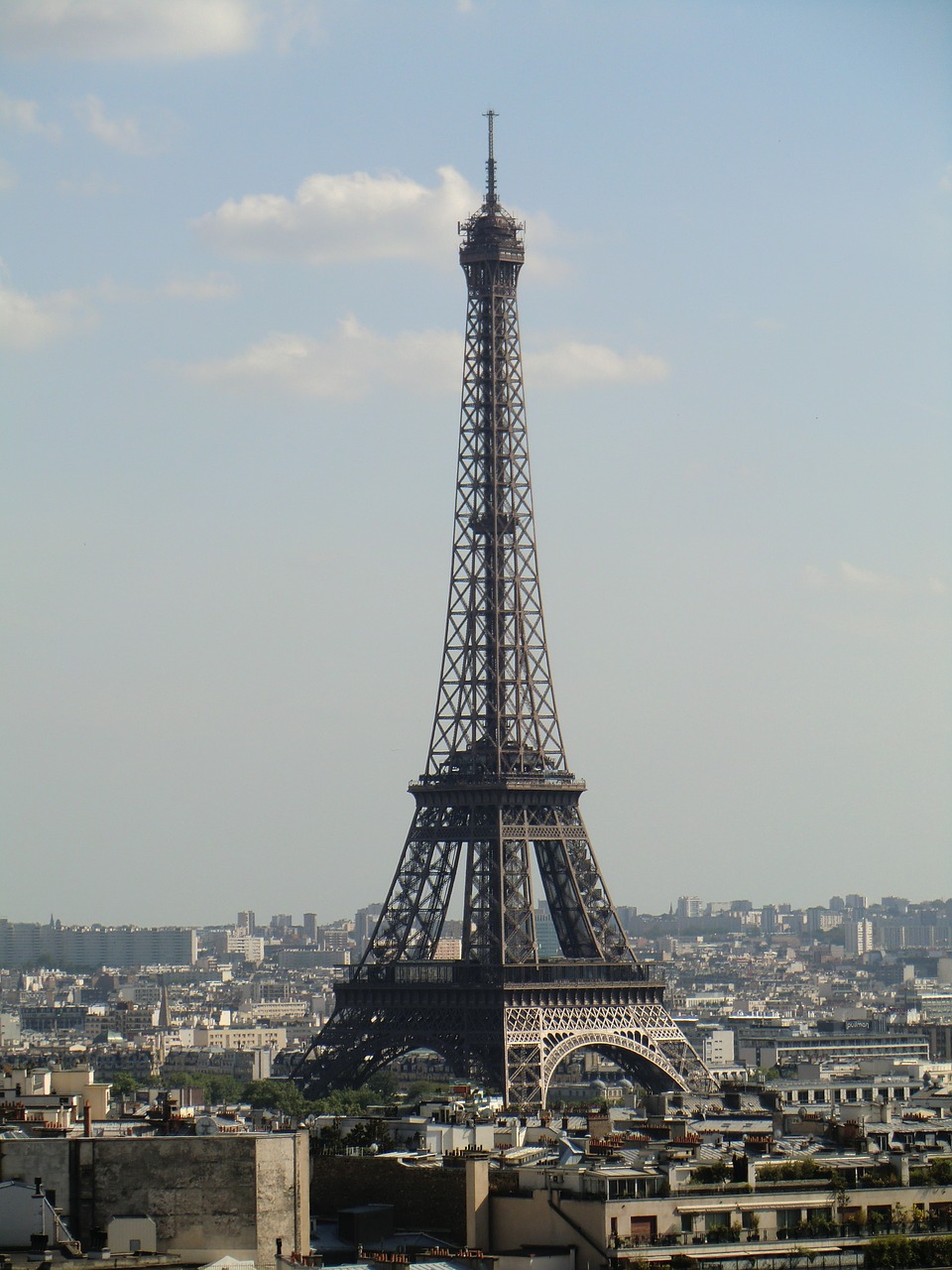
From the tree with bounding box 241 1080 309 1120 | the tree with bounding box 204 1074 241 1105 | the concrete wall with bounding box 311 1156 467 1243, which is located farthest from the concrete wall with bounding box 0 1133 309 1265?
the tree with bounding box 204 1074 241 1105

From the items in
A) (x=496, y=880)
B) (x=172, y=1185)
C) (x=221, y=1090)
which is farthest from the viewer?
(x=221, y=1090)

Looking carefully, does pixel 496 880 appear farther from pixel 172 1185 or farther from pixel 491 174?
pixel 172 1185

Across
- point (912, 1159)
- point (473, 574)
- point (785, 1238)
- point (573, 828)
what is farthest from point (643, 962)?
point (785, 1238)

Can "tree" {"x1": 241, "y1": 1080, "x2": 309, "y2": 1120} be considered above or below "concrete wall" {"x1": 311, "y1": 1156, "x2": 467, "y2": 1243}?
above

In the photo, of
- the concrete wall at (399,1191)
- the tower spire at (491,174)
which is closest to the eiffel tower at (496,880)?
the tower spire at (491,174)

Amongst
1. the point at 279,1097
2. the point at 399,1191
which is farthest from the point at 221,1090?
the point at 399,1191

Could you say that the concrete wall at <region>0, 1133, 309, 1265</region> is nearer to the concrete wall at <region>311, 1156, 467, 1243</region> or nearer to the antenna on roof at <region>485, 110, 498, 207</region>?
the concrete wall at <region>311, 1156, 467, 1243</region>

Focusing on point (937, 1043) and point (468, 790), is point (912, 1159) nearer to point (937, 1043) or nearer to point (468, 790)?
point (468, 790)
